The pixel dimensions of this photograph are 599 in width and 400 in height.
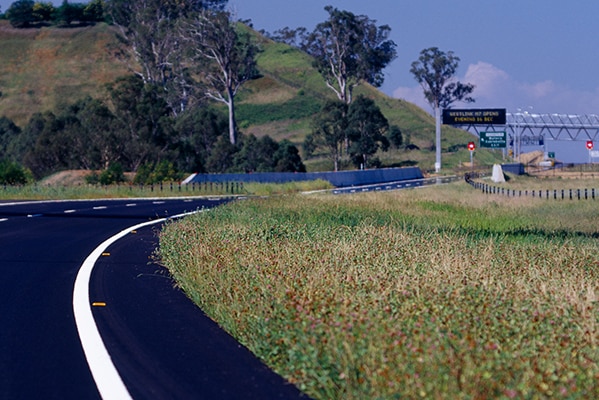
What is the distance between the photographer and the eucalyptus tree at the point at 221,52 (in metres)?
79.2

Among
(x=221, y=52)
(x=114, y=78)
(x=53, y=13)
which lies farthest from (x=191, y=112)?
(x=53, y=13)

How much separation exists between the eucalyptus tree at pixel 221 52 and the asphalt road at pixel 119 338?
63606 millimetres

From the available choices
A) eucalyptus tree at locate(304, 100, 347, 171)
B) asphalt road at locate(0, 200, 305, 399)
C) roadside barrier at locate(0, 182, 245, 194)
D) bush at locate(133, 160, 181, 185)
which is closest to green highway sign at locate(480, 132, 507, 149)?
eucalyptus tree at locate(304, 100, 347, 171)

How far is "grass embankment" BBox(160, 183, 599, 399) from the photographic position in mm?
6355

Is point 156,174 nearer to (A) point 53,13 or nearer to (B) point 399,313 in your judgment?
(B) point 399,313

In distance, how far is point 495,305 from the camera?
8164 mm

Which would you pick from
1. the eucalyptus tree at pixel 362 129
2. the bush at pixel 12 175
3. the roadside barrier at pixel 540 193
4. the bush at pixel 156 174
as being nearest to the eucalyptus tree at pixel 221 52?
the eucalyptus tree at pixel 362 129

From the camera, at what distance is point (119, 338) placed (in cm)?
892

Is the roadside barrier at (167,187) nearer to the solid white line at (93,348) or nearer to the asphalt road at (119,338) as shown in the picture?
the asphalt road at (119,338)

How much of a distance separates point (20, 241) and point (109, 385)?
13.4 metres

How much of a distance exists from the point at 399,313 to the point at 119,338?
2834mm

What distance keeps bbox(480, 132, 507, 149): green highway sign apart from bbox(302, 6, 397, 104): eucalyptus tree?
12.8m

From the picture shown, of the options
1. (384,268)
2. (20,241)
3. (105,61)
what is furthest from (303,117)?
(384,268)

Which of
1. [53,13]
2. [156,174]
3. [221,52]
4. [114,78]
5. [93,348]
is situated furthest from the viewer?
[53,13]
